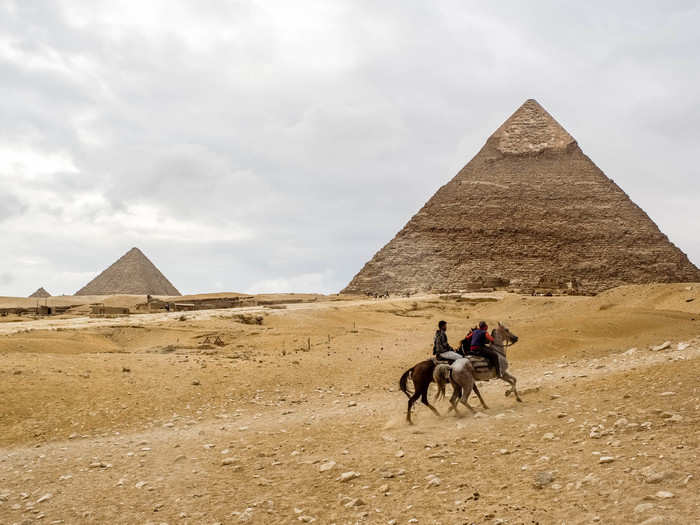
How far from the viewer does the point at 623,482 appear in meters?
3.79

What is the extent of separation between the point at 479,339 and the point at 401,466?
8.32ft

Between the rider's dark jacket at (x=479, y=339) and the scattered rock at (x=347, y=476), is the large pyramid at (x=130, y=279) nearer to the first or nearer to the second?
the rider's dark jacket at (x=479, y=339)

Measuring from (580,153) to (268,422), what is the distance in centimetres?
10798

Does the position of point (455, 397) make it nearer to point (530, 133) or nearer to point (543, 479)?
point (543, 479)

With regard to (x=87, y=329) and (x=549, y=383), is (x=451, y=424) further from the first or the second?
(x=87, y=329)

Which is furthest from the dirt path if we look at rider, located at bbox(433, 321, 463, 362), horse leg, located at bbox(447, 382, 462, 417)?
rider, located at bbox(433, 321, 463, 362)

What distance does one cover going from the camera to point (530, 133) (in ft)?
348

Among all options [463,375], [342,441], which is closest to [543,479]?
[342,441]

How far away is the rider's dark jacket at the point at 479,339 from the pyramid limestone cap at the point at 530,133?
102m

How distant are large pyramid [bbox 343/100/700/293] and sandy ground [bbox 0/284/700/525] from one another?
223 ft

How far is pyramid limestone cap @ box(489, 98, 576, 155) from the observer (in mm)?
103688

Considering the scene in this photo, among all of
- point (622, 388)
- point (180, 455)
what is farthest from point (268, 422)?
point (622, 388)

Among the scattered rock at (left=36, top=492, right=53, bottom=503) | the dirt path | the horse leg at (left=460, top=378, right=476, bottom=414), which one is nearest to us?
the dirt path

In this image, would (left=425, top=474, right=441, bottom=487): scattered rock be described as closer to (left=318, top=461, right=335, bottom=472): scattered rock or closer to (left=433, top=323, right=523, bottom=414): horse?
(left=318, top=461, right=335, bottom=472): scattered rock
